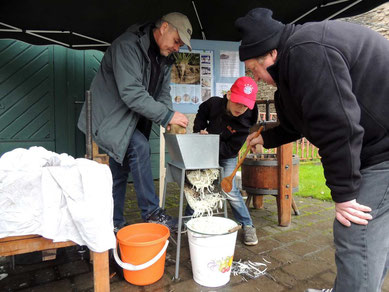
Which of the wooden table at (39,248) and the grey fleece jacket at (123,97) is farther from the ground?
the grey fleece jacket at (123,97)

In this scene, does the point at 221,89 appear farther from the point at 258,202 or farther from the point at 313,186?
the point at 313,186

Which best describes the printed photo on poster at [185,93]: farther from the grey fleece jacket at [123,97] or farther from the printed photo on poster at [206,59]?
the grey fleece jacket at [123,97]

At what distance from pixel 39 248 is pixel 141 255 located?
684 millimetres

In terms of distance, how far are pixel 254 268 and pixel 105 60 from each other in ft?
7.82

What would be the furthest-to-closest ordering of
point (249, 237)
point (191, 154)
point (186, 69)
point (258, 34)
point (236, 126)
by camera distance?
point (186, 69) < point (236, 126) < point (249, 237) < point (191, 154) < point (258, 34)

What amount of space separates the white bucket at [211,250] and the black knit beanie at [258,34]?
1.24 metres

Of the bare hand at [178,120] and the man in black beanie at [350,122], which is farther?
the bare hand at [178,120]

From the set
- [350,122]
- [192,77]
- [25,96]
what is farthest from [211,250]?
[25,96]

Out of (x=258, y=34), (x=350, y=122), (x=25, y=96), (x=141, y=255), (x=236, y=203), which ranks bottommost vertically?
(x=141, y=255)

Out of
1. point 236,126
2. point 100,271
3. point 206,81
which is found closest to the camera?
point 100,271

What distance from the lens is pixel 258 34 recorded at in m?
1.53

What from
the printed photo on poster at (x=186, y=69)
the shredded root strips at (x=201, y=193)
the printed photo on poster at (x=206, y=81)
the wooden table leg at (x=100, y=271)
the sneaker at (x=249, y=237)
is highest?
the printed photo on poster at (x=186, y=69)

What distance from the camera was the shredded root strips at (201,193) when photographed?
2453 mm

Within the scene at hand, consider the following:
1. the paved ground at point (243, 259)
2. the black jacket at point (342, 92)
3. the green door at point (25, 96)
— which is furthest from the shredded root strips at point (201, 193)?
the green door at point (25, 96)
